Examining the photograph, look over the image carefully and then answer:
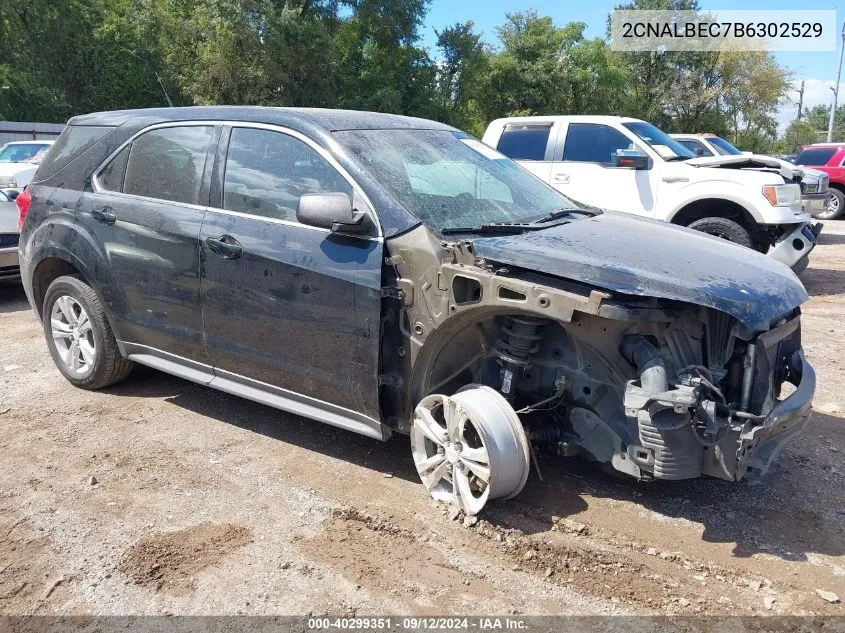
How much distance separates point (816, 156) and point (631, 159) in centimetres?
1210

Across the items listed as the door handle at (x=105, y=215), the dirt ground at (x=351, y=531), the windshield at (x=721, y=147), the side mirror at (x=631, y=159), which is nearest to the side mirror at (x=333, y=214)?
the dirt ground at (x=351, y=531)

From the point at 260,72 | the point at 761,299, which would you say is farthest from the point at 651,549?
the point at 260,72

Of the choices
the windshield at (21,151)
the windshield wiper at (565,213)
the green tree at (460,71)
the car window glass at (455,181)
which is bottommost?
the windshield wiper at (565,213)

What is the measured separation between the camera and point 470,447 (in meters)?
3.45

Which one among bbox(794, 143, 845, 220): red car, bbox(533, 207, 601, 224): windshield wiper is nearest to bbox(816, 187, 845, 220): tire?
bbox(794, 143, 845, 220): red car

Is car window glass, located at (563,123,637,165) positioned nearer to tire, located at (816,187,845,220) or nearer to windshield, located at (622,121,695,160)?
windshield, located at (622,121,695,160)

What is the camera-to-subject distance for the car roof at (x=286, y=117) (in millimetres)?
3928

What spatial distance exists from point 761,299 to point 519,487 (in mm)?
1358

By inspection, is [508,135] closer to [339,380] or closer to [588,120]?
[588,120]

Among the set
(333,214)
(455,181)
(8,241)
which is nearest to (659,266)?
(455,181)

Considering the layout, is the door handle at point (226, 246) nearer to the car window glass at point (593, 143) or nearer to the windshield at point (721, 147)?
the car window glass at point (593, 143)

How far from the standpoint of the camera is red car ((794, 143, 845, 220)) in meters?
17.3

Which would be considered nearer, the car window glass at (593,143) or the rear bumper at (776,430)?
the rear bumper at (776,430)

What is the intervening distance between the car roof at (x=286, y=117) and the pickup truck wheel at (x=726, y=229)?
495 cm
